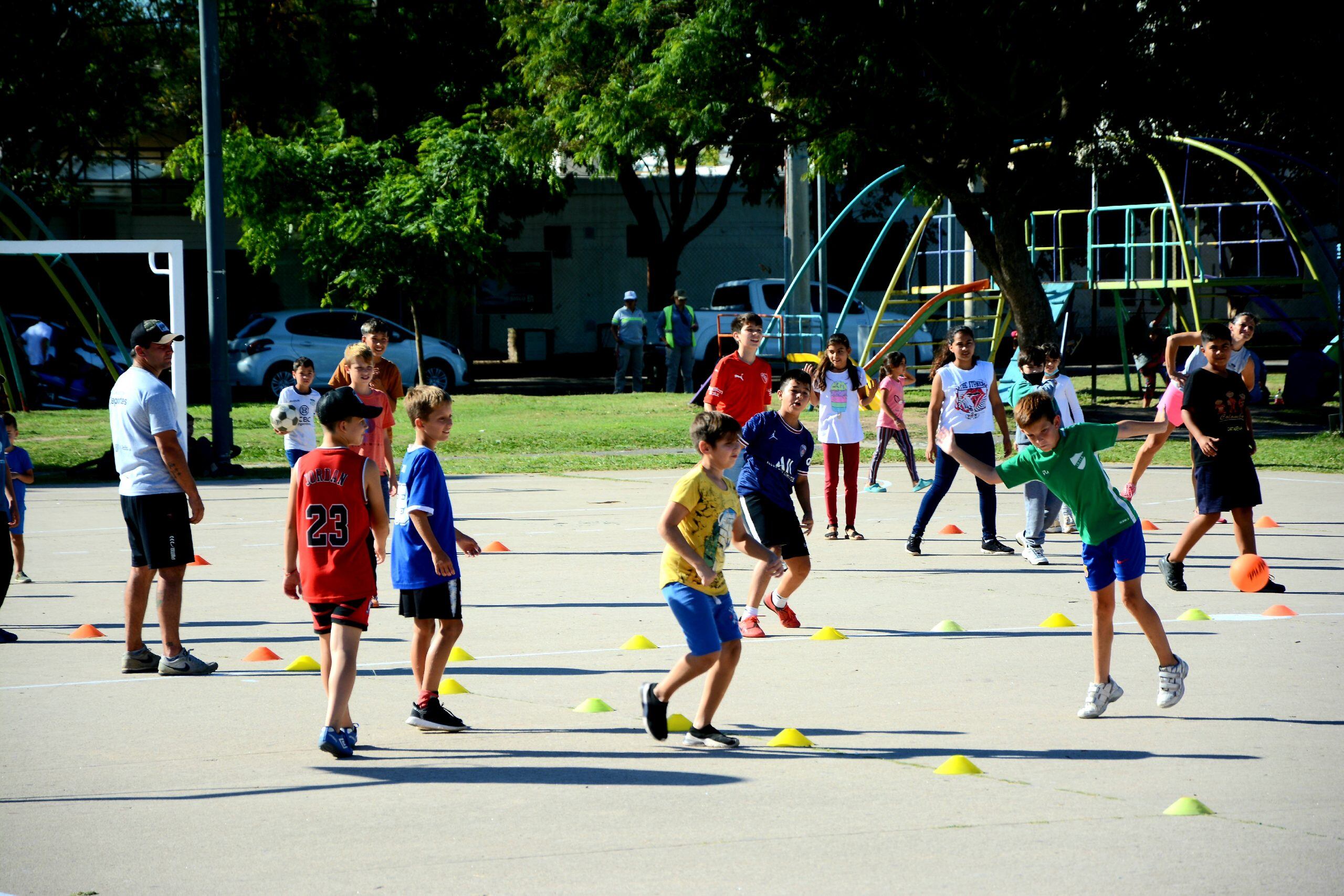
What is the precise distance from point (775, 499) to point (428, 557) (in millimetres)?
2702

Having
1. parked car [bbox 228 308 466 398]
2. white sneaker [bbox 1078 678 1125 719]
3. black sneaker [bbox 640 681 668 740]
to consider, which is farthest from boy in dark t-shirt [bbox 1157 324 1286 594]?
parked car [bbox 228 308 466 398]

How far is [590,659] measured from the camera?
308 inches

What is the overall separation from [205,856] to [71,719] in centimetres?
218

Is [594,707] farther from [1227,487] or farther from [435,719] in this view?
[1227,487]

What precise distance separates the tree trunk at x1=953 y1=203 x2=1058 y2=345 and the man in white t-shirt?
18256 mm

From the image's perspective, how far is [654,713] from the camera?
6.12 m

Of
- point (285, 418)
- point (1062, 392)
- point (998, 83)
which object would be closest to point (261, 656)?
point (285, 418)

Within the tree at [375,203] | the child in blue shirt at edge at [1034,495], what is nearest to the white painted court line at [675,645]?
the child in blue shirt at edge at [1034,495]

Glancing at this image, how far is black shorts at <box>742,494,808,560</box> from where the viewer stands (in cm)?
839

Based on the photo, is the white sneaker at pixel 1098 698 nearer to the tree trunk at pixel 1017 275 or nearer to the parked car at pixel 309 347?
the tree trunk at pixel 1017 275

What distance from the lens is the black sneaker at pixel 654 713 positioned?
6.12 meters

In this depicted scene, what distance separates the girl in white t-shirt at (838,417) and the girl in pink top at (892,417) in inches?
60.6

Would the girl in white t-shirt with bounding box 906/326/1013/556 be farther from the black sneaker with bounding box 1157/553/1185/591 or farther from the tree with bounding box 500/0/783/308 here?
the tree with bounding box 500/0/783/308

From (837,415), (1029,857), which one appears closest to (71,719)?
(1029,857)
